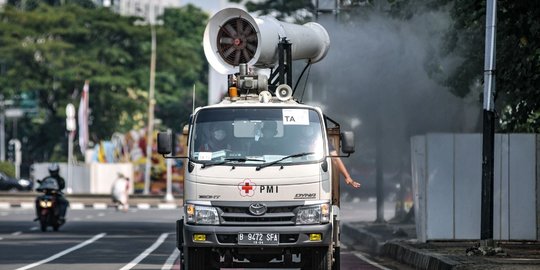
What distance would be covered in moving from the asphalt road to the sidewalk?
0.60 meters

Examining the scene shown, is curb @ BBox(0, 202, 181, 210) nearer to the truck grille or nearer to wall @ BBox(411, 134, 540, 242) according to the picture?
wall @ BBox(411, 134, 540, 242)

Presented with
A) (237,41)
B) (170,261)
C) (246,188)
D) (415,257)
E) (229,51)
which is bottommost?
(170,261)

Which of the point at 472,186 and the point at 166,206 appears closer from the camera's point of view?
the point at 472,186

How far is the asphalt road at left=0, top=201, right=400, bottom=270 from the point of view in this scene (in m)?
24.1

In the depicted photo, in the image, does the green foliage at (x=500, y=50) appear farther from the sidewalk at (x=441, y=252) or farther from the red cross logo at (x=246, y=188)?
the red cross logo at (x=246, y=188)

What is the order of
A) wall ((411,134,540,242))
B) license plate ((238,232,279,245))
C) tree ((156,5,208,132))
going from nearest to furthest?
license plate ((238,232,279,245)) < wall ((411,134,540,242)) < tree ((156,5,208,132))

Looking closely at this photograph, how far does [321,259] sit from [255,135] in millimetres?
1710

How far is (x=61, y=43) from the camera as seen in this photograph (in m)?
87.6

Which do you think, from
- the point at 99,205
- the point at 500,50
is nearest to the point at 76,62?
the point at 99,205

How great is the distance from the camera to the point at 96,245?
99.0 feet

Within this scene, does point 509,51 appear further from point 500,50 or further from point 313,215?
point 313,215

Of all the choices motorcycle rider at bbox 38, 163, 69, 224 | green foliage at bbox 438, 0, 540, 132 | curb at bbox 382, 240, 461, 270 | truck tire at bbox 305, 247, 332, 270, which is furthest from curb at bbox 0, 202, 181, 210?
truck tire at bbox 305, 247, 332, 270

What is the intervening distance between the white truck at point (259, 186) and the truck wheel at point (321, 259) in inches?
0.5

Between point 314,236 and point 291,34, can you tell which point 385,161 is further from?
point 314,236
